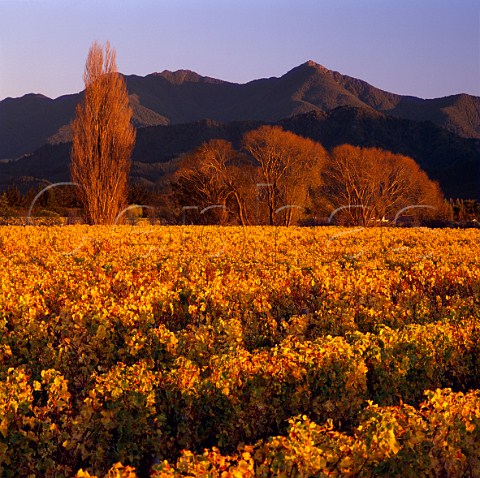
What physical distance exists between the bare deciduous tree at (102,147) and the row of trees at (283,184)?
10.9 m

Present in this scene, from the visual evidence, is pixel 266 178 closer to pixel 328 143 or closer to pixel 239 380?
pixel 239 380

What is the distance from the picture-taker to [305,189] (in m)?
48.6

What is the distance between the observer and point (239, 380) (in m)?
5.63

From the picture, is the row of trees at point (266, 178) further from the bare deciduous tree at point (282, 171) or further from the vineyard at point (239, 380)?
the vineyard at point (239, 380)

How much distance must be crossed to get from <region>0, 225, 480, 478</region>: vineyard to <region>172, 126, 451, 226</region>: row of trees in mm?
33925

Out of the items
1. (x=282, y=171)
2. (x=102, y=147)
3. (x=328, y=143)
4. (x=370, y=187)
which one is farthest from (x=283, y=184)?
(x=328, y=143)

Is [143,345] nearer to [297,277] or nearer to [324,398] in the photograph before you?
[324,398]

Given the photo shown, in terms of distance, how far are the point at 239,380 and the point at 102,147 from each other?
3061cm

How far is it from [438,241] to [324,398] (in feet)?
54.0

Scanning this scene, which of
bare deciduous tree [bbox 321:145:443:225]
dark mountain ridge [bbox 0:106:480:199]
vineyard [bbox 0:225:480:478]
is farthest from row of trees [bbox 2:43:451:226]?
dark mountain ridge [bbox 0:106:480:199]

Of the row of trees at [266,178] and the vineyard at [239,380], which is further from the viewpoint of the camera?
the row of trees at [266,178]

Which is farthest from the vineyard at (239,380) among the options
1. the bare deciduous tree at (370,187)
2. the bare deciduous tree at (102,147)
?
the bare deciduous tree at (370,187)

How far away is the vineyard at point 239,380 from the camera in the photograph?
13.8 feet

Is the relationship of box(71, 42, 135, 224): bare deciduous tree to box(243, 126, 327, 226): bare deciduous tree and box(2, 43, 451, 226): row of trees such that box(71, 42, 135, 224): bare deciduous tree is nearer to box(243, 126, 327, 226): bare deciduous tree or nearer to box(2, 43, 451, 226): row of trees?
box(2, 43, 451, 226): row of trees
